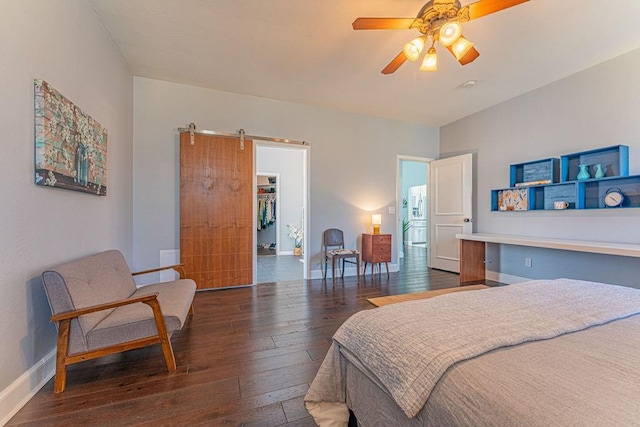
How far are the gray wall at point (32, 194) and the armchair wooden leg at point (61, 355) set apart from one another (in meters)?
0.15

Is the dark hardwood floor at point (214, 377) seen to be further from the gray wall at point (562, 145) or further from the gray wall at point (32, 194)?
the gray wall at point (562, 145)

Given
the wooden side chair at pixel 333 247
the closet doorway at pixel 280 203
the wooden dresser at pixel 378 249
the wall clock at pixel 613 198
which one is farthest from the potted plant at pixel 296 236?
the wall clock at pixel 613 198

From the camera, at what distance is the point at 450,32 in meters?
1.93

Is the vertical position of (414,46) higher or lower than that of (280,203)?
higher

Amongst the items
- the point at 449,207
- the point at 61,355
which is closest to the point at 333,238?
the point at 449,207

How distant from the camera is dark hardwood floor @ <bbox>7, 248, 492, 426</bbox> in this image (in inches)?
54.2

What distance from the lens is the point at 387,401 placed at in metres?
0.96

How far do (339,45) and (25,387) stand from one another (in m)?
3.45

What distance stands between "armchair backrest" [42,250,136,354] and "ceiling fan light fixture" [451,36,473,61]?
309 centimetres

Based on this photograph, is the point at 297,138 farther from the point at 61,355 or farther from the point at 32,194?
the point at 61,355

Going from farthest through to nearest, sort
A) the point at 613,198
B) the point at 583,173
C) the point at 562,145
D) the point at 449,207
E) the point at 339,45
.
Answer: the point at 449,207
the point at 562,145
the point at 583,173
the point at 613,198
the point at 339,45

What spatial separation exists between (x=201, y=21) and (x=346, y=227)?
10.8 ft

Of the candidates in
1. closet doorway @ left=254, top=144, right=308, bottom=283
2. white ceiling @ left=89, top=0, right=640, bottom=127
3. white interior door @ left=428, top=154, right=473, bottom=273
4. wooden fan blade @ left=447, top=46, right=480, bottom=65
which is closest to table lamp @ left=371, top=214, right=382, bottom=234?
white interior door @ left=428, top=154, right=473, bottom=273

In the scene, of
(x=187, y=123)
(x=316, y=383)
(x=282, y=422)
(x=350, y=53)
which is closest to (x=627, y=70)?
(x=350, y=53)
